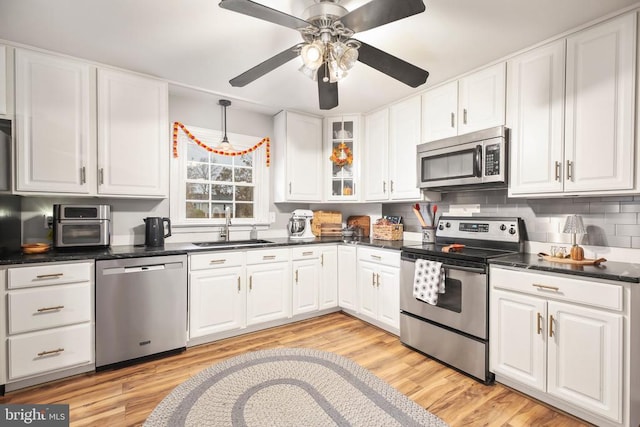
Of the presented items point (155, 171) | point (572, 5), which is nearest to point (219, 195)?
point (155, 171)

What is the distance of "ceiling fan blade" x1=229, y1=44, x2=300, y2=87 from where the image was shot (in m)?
1.78

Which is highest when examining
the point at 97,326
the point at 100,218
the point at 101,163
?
the point at 101,163

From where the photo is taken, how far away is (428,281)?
2479 mm

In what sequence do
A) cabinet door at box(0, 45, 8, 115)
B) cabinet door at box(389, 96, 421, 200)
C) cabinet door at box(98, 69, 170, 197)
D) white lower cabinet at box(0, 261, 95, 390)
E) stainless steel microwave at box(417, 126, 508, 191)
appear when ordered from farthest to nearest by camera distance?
cabinet door at box(389, 96, 421, 200)
cabinet door at box(98, 69, 170, 197)
stainless steel microwave at box(417, 126, 508, 191)
cabinet door at box(0, 45, 8, 115)
white lower cabinet at box(0, 261, 95, 390)

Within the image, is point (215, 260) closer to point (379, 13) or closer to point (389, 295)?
point (389, 295)

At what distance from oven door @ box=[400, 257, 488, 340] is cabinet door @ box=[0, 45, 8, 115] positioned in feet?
11.1

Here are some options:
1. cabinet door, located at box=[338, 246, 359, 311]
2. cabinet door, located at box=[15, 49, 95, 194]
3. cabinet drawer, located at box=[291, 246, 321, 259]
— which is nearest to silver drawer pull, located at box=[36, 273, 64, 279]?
cabinet door, located at box=[15, 49, 95, 194]

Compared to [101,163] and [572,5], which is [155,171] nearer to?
[101,163]

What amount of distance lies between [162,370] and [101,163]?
1768 mm

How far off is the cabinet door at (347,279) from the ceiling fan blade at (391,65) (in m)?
1.97

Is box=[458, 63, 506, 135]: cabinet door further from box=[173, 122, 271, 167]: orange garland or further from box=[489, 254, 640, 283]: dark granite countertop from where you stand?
box=[173, 122, 271, 167]: orange garland

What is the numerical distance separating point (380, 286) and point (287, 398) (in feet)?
4.87

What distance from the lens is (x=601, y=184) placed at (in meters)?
1.93

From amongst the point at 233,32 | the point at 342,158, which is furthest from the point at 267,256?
the point at 233,32
